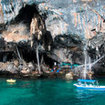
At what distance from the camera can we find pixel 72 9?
3306 centimetres

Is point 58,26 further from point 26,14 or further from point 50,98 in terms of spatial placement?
point 50,98

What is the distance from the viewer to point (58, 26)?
33.9 meters

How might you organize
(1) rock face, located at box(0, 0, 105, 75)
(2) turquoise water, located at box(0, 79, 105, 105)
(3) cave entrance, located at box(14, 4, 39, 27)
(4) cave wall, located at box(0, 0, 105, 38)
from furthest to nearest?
(3) cave entrance, located at box(14, 4, 39, 27) → (1) rock face, located at box(0, 0, 105, 75) → (4) cave wall, located at box(0, 0, 105, 38) → (2) turquoise water, located at box(0, 79, 105, 105)

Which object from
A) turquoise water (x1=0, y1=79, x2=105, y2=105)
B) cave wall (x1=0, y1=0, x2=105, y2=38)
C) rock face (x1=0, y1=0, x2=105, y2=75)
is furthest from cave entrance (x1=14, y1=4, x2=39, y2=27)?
turquoise water (x1=0, y1=79, x2=105, y2=105)

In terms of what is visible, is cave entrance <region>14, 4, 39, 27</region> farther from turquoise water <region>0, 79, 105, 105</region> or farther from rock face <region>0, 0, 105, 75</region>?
turquoise water <region>0, 79, 105, 105</region>

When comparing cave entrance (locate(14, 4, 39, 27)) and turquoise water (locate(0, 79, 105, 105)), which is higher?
cave entrance (locate(14, 4, 39, 27))

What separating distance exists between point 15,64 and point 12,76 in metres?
2.96

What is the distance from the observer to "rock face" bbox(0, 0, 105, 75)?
3253cm

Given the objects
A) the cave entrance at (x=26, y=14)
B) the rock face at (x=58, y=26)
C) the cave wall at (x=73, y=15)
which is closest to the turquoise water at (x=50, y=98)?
the rock face at (x=58, y=26)

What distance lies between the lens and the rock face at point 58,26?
32.5 m

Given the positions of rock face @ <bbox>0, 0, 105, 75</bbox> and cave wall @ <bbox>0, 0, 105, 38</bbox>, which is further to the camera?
rock face @ <bbox>0, 0, 105, 75</bbox>

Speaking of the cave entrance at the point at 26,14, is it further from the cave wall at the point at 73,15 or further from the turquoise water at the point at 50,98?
the turquoise water at the point at 50,98

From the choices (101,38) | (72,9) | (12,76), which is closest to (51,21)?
(72,9)

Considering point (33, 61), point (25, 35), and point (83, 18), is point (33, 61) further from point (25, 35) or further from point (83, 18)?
point (83, 18)
